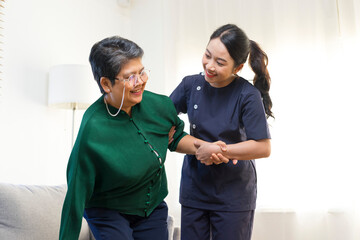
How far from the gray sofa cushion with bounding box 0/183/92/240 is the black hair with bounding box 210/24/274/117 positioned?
1.25m

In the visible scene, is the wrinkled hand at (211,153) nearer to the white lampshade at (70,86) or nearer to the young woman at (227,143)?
the young woman at (227,143)

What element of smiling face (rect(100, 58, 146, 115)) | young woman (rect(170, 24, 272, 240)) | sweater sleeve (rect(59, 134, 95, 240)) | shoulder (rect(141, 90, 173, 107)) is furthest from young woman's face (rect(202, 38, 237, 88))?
sweater sleeve (rect(59, 134, 95, 240))

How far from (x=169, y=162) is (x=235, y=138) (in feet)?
6.24

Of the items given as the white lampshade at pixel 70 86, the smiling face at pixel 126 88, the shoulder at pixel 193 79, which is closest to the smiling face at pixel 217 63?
the shoulder at pixel 193 79

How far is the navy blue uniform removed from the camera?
67.2 inches

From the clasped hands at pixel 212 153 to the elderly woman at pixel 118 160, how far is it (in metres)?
0.18

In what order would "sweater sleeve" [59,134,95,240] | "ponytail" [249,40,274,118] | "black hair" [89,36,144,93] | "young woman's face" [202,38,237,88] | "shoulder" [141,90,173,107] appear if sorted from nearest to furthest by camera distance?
"sweater sleeve" [59,134,95,240]
"black hair" [89,36,144,93]
"shoulder" [141,90,173,107]
"young woman's face" [202,38,237,88]
"ponytail" [249,40,274,118]

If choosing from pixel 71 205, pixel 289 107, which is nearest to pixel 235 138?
pixel 71 205

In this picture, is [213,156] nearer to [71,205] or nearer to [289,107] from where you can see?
[71,205]

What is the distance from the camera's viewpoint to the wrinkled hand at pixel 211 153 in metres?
1.62

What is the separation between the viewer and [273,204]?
10.6 feet

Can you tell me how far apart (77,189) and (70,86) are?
1.68 meters

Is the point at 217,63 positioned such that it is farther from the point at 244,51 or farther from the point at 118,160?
the point at 118,160

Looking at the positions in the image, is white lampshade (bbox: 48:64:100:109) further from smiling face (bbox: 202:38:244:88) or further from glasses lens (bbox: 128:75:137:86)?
glasses lens (bbox: 128:75:137:86)
